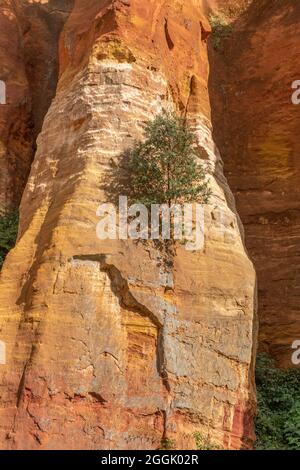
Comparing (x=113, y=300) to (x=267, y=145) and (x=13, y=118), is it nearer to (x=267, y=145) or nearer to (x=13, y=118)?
(x=13, y=118)

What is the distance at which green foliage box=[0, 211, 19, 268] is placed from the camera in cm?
1492

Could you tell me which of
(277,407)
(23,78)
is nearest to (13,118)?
(23,78)

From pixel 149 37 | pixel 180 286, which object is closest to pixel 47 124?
pixel 149 37

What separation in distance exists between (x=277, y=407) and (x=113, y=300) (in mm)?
4341

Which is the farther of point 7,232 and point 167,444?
point 7,232

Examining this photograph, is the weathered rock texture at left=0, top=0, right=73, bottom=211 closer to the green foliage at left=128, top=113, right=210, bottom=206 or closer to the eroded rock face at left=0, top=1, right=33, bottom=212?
the eroded rock face at left=0, top=1, right=33, bottom=212

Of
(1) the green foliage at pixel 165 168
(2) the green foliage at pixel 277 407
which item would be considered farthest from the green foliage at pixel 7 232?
(2) the green foliage at pixel 277 407

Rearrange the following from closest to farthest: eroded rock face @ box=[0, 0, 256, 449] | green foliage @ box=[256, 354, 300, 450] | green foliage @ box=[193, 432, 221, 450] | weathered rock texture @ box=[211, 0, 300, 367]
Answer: eroded rock face @ box=[0, 0, 256, 449]
green foliage @ box=[193, 432, 221, 450]
green foliage @ box=[256, 354, 300, 450]
weathered rock texture @ box=[211, 0, 300, 367]

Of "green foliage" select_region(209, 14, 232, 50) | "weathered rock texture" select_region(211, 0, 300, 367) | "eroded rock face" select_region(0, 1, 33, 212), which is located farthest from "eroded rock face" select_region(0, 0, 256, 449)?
"green foliage" select_region(209, 14, 232, 50)

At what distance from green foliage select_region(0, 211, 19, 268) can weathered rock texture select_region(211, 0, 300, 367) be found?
16.9ft

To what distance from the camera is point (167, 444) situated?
10047 millimetres

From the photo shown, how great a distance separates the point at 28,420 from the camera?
9750mm
